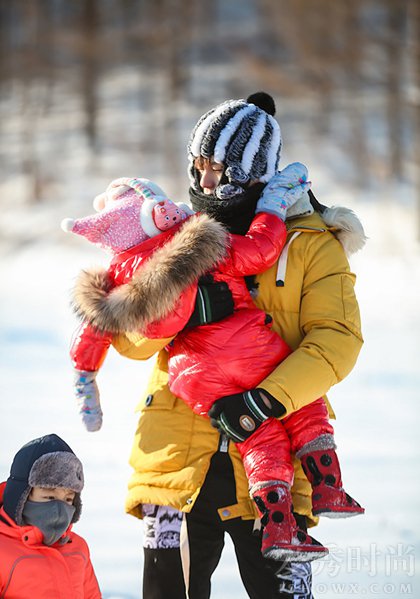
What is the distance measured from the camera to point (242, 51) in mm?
21922

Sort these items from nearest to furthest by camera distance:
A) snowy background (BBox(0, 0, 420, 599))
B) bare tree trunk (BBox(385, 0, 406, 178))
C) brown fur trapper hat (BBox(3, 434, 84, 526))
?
brown fur trapper hat (BBox(3, 434, 84, 526)) < snowy background (BBox(0, 0, 420, 599)) < bare tree trunk (BBox(385, 0, 406, 178))

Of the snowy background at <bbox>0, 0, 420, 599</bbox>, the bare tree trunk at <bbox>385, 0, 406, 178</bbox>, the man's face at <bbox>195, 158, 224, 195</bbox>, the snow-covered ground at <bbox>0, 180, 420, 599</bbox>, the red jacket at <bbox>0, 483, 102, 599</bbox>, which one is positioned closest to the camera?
the red jacket at <bbox>0, 483, 102, 599</bbox>

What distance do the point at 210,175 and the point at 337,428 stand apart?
3.60 metres

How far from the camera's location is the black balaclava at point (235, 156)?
2453 millimetres

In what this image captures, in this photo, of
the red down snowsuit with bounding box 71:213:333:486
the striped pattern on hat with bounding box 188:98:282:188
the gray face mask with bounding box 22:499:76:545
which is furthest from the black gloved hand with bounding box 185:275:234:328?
the gray face mask with bounding box 22:499:76:545

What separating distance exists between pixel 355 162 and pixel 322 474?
14727 mm

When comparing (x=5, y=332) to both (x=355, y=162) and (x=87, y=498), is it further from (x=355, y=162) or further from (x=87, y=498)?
(x=355, y=162)

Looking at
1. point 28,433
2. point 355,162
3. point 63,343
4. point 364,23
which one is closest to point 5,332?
point 63,343

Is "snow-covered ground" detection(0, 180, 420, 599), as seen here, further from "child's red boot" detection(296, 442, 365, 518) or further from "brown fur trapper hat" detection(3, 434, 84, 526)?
"child's red boot" detection(296, 442, 365, 518)

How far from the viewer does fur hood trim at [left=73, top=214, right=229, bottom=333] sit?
2268 millimetres

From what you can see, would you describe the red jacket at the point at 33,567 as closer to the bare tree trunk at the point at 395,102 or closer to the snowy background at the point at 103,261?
the snowy background at the point at 103,261

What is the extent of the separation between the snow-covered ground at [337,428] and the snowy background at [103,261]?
0.01 metres

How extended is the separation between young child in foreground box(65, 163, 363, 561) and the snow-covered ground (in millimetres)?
208

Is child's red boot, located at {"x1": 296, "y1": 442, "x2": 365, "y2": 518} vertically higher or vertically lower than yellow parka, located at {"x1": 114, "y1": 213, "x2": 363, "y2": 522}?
lower
